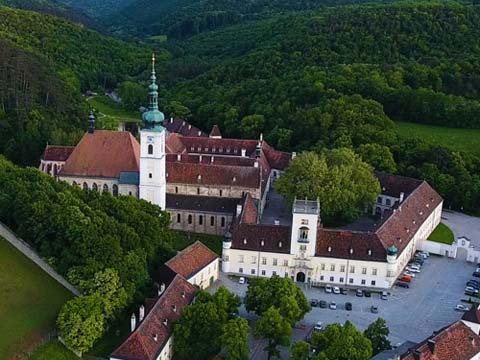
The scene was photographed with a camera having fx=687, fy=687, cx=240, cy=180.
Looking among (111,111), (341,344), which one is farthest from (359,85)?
(341,344)

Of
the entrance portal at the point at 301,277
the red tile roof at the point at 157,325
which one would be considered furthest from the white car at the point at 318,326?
the red tile roof at the point at 157,325

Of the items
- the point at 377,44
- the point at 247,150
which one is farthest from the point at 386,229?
the point at 377,44

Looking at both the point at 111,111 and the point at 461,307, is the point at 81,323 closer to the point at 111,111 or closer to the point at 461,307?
the point at 461,307

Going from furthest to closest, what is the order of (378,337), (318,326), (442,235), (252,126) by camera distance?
(252,126) → (442,235) → (318,326) → (378,337)

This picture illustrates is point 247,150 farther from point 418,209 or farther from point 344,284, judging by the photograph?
point 344,284

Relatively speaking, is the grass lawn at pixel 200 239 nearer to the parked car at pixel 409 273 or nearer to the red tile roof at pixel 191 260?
the red tile roof at pixel 191 260
